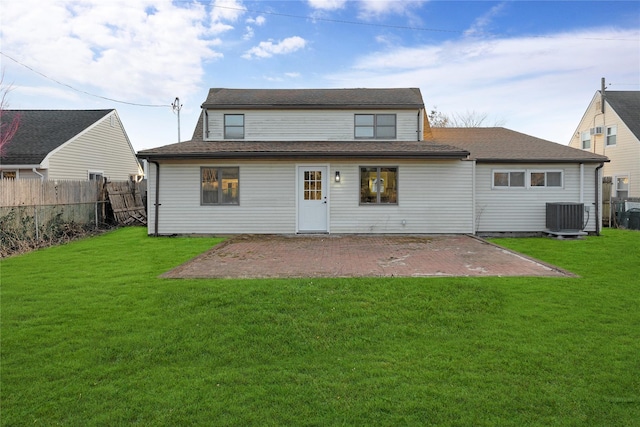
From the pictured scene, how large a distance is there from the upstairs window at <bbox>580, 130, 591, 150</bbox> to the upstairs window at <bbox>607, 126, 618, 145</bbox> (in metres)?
1.42

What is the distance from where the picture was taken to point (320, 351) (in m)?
4.06

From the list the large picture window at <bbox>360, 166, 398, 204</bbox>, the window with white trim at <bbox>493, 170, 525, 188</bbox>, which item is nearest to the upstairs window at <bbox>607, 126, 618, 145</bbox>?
the window with white trim at <bbox>493, 170, 525, 188</bbox>

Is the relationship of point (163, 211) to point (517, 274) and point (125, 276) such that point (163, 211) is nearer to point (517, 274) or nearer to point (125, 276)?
point (125, 276)

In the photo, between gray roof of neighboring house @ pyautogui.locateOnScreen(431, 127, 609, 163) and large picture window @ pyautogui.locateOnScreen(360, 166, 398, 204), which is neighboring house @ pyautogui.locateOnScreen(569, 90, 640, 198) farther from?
large picture window @ pyautogui.locateOnScreen(360, 166, 398, 204)

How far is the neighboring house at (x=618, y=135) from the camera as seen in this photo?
19.4 metres

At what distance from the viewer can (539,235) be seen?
42.4ft

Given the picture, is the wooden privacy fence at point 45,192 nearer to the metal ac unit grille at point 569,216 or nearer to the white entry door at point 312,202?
the white entry door at point 312,202

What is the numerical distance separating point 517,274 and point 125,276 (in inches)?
282

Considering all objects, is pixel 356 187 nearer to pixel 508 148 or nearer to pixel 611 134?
pixel 508 148

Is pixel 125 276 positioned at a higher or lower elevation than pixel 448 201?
lower

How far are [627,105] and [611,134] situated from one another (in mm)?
1791

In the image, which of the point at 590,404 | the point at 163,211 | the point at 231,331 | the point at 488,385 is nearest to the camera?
the point at 590,404

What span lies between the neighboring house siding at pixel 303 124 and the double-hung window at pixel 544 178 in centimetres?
430

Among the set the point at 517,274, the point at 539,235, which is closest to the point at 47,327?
the point at 517,274
